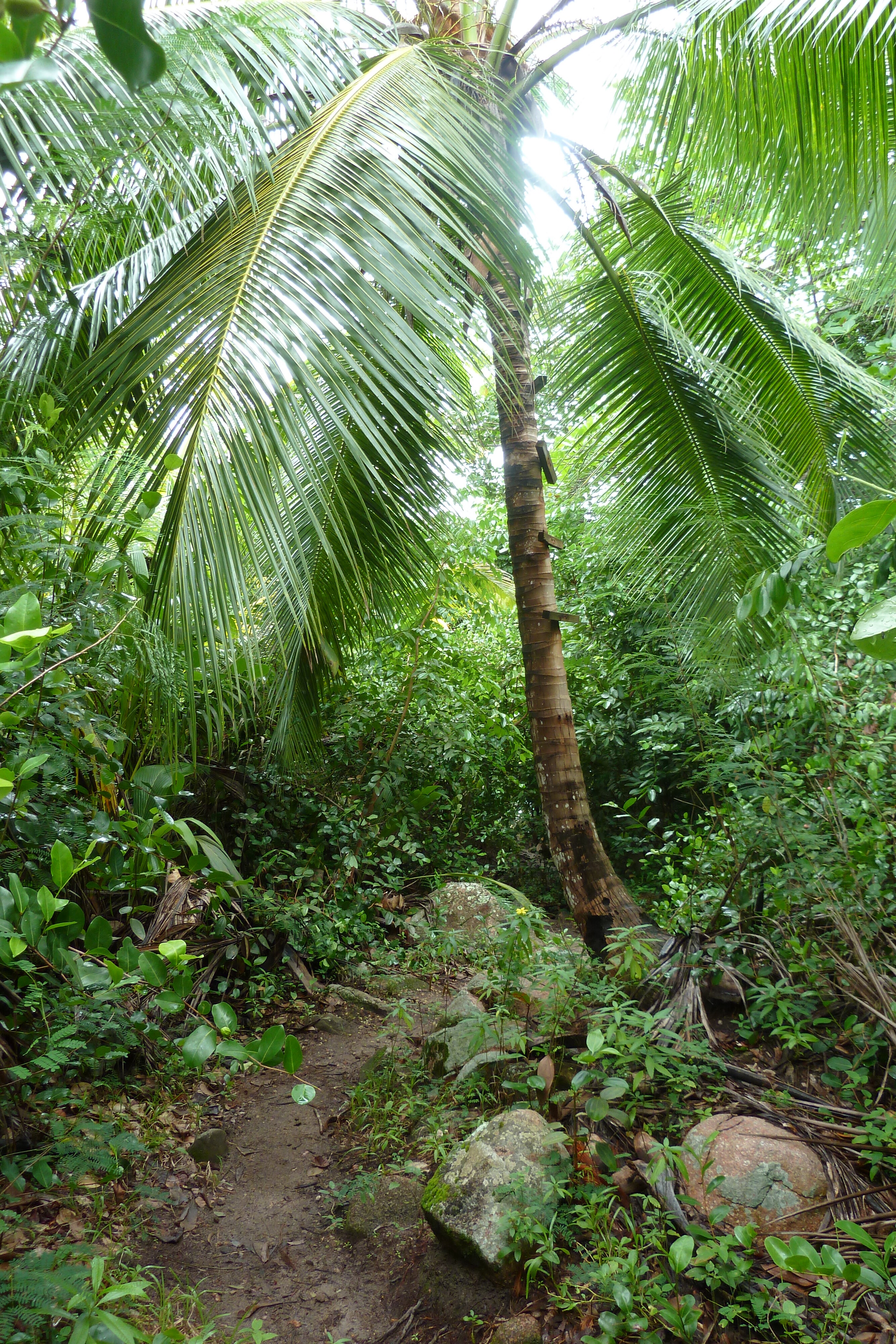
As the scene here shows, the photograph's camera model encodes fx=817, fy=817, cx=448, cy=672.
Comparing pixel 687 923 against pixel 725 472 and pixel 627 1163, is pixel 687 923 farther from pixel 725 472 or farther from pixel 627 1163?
pixel 725 472

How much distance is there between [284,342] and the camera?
76.9 inches

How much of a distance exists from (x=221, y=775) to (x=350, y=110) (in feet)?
11.1

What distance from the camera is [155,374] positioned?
2240 millimetres

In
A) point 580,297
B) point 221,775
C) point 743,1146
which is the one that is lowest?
point 221,775

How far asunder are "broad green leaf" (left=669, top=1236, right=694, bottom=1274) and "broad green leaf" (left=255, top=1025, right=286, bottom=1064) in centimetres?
129

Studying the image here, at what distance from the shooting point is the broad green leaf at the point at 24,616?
133cm

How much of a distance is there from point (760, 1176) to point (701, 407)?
2.95m

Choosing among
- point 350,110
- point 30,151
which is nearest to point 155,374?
point 30,151

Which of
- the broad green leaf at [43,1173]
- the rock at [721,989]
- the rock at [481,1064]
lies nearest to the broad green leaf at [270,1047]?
the broad green leaf at [43,1173]

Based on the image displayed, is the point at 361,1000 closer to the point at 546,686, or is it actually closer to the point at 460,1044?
the point at 460,1044

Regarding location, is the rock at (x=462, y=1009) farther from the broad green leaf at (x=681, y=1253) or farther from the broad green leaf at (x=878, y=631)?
the broad green leaf at (x=878, y=631)

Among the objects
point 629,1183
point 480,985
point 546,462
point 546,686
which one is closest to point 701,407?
point 546,462

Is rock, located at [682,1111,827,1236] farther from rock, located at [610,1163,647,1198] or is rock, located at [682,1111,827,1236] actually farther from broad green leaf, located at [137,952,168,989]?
broad green leaf, located at [137,952,168,989]

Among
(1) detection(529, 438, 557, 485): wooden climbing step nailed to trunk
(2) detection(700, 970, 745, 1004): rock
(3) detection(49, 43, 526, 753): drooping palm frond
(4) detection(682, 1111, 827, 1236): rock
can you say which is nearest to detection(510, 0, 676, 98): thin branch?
(3) detection(49, 43, 526, 753): drooping palm frond
